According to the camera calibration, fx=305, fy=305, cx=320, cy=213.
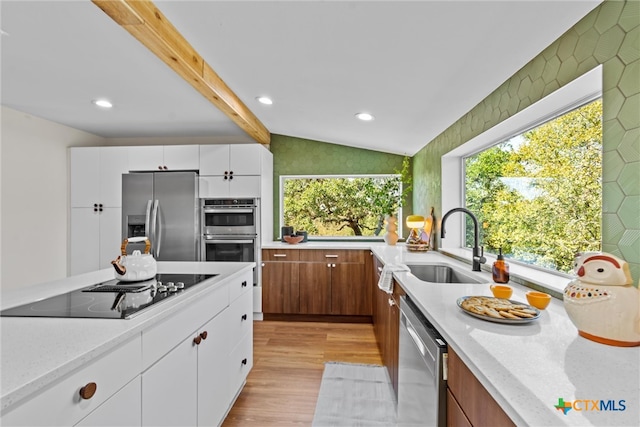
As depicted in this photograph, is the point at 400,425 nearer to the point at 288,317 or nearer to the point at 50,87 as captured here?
the point at 288,317

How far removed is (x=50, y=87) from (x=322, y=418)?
3.36 metres

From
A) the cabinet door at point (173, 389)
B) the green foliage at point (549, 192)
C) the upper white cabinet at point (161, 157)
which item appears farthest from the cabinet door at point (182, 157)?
the green foliage at point (549, 192)

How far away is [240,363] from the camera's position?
6.93 feet

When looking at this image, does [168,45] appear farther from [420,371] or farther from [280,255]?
[280,255]

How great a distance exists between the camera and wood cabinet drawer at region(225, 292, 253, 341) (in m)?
1.99

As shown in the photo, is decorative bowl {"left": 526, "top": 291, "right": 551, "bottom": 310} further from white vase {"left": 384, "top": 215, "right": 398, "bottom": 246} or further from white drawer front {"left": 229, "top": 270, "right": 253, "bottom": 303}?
white vase {"left": 384, "top": 215, "right": 398, "bottom": 246}

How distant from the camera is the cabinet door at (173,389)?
114 centimetres

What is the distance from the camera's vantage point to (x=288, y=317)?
3725 mm

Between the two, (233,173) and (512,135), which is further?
(233,173)

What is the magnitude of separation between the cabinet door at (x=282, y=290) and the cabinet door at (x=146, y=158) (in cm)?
192

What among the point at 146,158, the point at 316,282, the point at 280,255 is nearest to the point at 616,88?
the point at 316,282

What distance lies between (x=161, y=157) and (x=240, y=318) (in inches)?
98.8

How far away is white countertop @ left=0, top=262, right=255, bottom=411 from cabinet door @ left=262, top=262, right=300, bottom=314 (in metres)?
2.27

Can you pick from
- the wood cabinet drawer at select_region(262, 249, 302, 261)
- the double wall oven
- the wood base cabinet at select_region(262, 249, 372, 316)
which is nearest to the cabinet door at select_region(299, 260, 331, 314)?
the wood base cabinet at select_region(262, 249, 372, 316)
